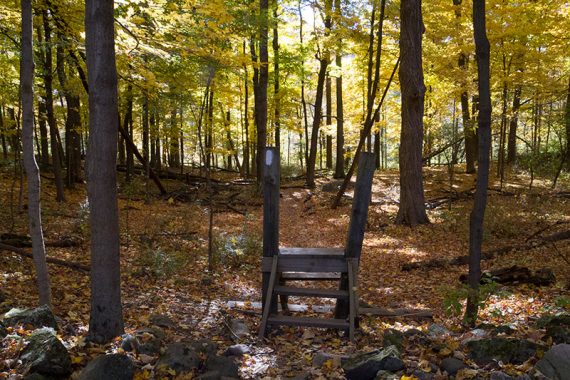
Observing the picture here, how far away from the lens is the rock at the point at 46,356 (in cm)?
360

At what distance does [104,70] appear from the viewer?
3.91 metres

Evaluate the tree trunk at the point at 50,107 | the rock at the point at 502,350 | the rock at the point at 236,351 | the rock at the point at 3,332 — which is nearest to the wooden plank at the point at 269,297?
the rock at the point at 236,351

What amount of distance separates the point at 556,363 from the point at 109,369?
3.76 meters

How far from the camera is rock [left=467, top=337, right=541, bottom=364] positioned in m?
3.94

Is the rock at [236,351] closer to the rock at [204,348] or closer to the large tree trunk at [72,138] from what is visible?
the rock at [204,348]

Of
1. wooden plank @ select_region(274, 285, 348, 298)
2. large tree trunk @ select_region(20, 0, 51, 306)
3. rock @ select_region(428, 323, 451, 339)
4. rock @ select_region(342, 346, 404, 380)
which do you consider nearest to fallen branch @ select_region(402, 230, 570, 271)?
wooden plank @ select_region(274, 285, 348, 298)

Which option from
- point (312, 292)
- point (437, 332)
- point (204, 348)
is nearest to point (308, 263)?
point (312, 292)

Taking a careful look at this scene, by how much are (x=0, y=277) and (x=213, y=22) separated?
19.7 feet

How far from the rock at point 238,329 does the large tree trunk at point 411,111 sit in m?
8.12

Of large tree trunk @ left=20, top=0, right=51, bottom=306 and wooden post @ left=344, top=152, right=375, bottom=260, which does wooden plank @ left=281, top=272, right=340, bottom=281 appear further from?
large tree trunk @ left=20, top=0, right=51, bottom=306

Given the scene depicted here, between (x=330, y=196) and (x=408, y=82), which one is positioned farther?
(x=330, y=196)

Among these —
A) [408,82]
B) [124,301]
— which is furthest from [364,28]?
[124,301]

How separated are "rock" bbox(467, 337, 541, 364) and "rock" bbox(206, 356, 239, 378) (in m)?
2.26

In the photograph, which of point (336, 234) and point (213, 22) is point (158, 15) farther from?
point (336, 234)
